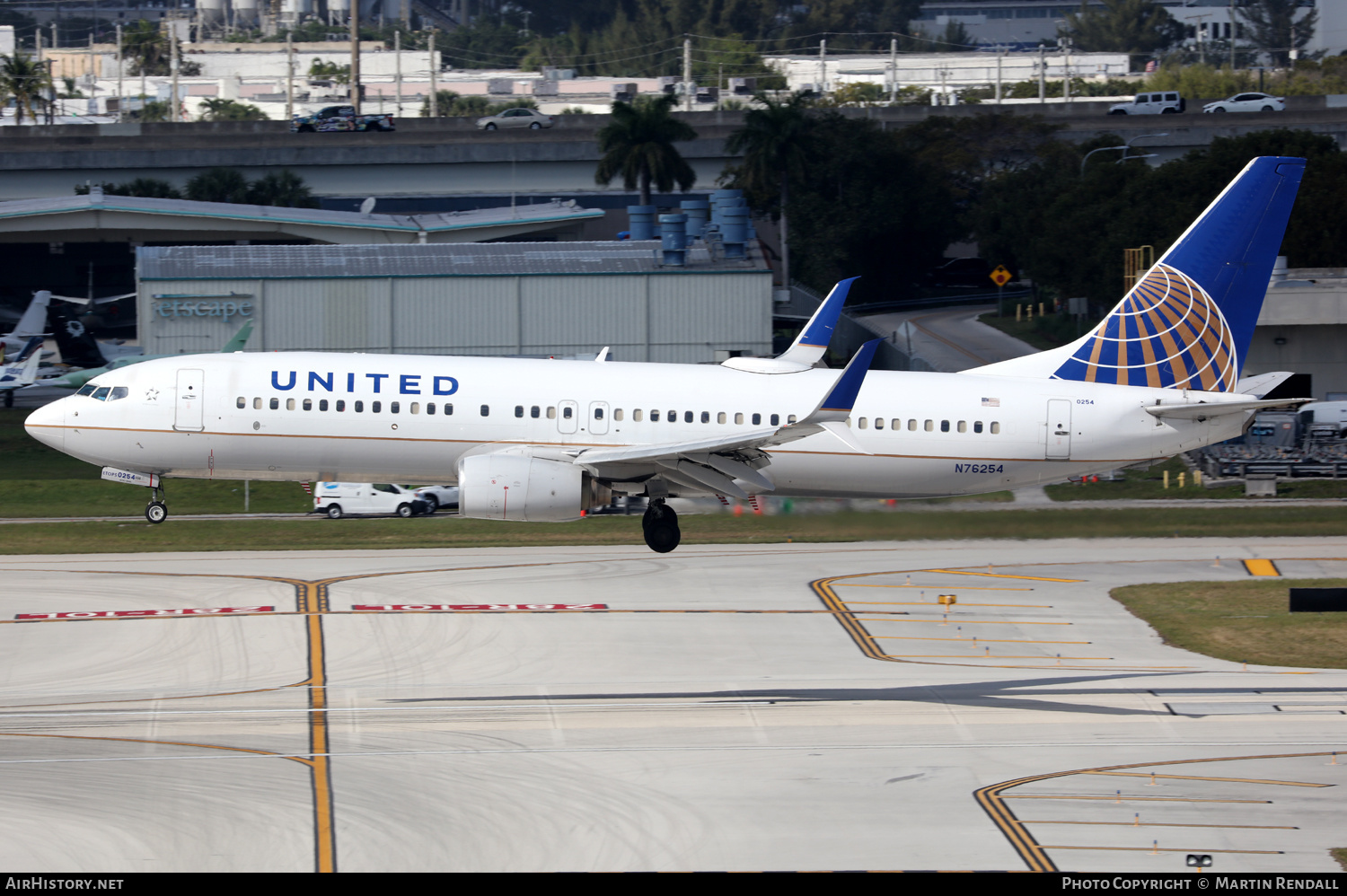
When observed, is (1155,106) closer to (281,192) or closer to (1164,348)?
(281,192)

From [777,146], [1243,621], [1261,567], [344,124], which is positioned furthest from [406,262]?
[344,124]

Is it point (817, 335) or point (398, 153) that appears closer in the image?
point (817, 335)

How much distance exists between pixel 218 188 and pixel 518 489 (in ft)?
295

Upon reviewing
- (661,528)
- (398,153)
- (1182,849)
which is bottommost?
(1182,849)

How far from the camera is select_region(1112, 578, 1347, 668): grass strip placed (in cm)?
3591

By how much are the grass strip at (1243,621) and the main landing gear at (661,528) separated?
529 inches

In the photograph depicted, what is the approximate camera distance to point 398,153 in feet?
383

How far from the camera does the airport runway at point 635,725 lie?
2402 centimetres

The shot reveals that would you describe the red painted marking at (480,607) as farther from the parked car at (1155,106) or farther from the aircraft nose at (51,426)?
the parked car at (1155,106)

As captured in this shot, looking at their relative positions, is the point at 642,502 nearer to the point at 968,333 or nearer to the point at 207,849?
the point at 207,849

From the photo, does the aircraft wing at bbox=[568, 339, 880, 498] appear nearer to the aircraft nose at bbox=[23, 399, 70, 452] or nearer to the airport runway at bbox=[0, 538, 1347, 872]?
the airport runway at bbox=[0, 538, 1347, 872]

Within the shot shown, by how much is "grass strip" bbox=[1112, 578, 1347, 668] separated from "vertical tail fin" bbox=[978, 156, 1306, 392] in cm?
653

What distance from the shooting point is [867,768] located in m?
27.3

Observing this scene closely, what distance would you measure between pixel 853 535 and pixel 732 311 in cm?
3962
